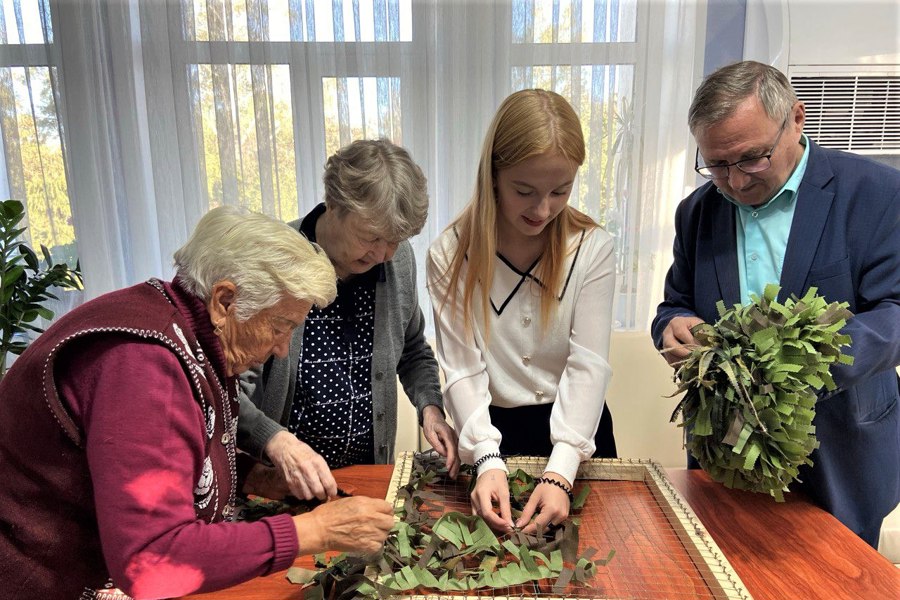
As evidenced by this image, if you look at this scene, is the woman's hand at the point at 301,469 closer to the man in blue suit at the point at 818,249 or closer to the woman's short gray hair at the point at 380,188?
the woman's short gray hair at the point at 380,188

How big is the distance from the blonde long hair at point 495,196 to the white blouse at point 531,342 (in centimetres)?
3

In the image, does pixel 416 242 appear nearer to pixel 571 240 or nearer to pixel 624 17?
pixel 624 17

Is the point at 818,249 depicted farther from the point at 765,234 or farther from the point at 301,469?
the point at 301,469

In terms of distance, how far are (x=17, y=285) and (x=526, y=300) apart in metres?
2.75

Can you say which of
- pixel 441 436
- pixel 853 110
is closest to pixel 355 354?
pixel 441 436

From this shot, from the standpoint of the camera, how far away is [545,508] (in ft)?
4.51

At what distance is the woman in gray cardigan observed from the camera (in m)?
1.56

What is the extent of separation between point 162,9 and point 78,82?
587 millimetres

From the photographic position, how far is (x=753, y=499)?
155cm

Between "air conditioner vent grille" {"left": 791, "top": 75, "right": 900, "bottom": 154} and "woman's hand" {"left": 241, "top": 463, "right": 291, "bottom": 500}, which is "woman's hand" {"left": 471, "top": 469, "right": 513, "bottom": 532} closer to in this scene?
"woman's hand" {"left": 241, "top": 463, "right": 291, "bottom": 500}

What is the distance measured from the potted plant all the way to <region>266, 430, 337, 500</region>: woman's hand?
2158mm

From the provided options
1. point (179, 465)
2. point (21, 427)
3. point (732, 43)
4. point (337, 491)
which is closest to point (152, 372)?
point (179, 465)

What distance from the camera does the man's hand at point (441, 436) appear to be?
5.34ft

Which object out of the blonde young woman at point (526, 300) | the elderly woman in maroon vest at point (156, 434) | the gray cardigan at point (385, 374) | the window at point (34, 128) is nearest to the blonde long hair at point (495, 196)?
the blonde young woman at point (526, 300)
